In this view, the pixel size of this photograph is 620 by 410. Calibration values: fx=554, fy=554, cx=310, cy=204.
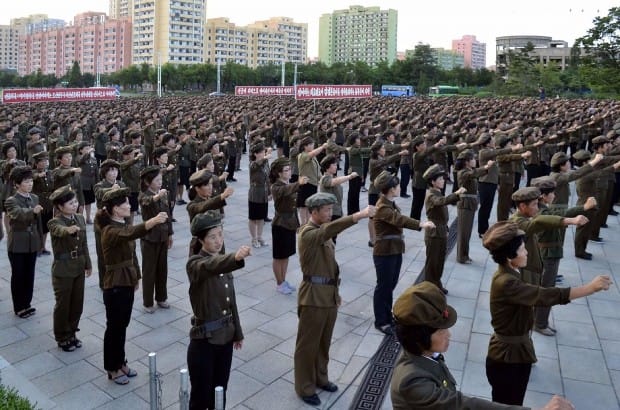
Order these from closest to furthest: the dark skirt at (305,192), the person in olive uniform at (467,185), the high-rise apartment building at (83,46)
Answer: the person in olive uniform at (467,185), the dark skirt at (305,192), the high-rise apartment building at (83,46)

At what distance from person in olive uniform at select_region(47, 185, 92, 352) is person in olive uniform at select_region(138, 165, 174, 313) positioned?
953 millimetres

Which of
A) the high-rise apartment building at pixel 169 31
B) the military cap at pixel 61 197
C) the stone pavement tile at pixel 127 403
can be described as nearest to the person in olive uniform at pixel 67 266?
the military cap at pixel 61 197

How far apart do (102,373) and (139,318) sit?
130 centimetres

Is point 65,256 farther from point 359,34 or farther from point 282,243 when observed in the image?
point 359,34

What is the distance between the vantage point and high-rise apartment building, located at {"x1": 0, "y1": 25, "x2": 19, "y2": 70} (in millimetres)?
137125

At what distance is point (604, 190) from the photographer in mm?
9445

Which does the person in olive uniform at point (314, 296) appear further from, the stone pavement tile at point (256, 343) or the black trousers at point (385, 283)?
the black trousers at point (385, 283)

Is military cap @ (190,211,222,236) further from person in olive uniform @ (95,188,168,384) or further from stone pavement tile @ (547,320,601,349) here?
stone pavement tile @ (547,320,601,349)

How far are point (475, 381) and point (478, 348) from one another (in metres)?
0.72

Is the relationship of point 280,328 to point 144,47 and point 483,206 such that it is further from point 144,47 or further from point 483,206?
point 144,47

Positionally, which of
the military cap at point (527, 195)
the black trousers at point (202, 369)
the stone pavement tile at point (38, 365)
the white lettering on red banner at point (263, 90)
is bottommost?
the stone pavement tile at point (38, 365)

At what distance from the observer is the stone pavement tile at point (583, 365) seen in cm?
525

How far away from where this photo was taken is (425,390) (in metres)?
2.41

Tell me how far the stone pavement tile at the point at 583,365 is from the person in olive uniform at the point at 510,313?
1471 millimetres
